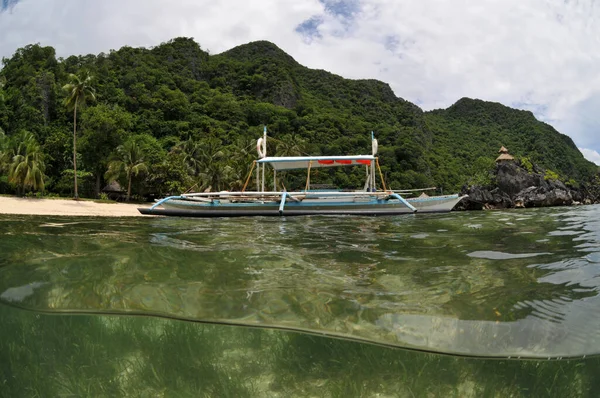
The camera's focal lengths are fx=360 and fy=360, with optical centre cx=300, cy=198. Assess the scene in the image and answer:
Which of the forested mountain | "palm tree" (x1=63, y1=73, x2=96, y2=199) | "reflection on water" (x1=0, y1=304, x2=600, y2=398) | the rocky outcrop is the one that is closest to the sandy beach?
"palm tree" (x1=63, y1=73, x2=96, y2=199)

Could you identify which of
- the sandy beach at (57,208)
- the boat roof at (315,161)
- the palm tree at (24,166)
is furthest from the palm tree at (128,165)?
the boat roof at (315,161)

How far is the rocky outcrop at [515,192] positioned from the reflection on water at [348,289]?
2129 inches

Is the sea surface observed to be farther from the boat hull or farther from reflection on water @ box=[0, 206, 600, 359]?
the boat hull

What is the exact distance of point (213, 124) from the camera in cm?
8512

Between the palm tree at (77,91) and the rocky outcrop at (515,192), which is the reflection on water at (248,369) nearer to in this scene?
the palm tree at (77,91)

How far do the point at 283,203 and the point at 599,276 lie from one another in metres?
15.4

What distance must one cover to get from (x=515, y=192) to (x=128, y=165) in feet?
208

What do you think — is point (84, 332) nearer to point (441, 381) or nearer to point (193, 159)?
point (441, 381)

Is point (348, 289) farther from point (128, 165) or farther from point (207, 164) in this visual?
point (207, 164)

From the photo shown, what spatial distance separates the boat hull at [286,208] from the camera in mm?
20312

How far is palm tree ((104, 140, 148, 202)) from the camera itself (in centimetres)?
4284

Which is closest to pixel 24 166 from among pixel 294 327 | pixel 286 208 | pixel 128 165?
pixel 128 165

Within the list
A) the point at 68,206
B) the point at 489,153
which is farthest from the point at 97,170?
the point at 489,153

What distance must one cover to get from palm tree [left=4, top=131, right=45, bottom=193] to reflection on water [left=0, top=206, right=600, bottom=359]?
34813 mm
